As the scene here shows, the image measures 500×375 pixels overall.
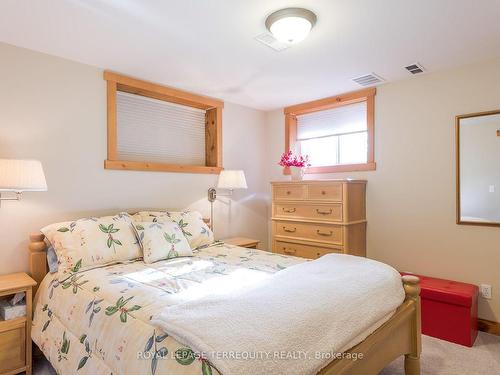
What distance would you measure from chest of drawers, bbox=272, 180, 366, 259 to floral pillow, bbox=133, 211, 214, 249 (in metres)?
1.02

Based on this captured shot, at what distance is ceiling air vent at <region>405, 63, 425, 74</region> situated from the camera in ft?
9.07

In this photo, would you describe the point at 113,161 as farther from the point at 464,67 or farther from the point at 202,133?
the point at 464,67

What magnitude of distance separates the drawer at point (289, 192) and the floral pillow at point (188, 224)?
42.5 inches

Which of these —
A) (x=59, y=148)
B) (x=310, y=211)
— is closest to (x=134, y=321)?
(x=59, y=148)

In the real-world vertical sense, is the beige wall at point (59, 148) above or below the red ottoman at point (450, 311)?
above

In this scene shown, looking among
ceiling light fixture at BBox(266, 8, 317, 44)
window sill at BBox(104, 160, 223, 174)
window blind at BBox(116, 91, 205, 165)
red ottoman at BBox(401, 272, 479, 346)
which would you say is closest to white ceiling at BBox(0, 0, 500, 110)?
ceiling light fixture at BBox(266, 8, 317, 44)

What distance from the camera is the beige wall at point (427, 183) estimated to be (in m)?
2.71

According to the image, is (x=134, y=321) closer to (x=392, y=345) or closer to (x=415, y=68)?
(x=392, y=345)

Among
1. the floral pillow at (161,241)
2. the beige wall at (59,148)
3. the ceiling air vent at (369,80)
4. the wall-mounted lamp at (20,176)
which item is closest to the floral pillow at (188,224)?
the floral pillow at (161,241)

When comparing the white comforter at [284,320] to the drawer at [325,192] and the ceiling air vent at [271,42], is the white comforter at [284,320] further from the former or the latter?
the ceiling air vent at [271,42]

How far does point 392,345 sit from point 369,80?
2456 mm

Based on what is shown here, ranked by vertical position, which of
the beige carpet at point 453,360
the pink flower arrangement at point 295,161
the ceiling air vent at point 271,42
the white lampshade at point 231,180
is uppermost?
the ceiling air vent at point 271,42

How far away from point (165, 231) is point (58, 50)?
5.45ft

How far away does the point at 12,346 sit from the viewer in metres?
1.99
